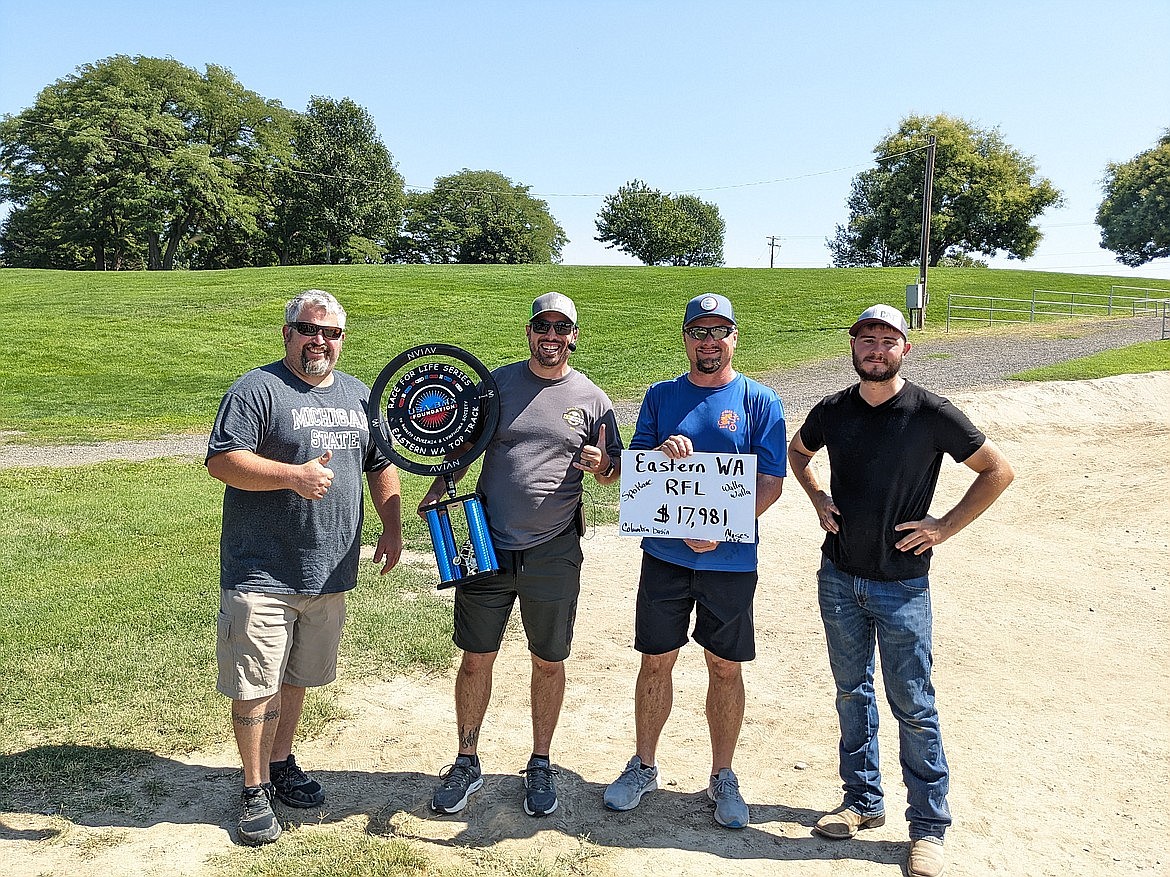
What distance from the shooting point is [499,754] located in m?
5.05

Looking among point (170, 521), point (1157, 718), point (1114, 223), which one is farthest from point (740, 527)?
point (1114, 223)

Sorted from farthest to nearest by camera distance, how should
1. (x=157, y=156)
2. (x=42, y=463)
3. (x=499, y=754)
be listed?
(x=157, y=156) → (x=42, y=463) → (x=499, y=754)

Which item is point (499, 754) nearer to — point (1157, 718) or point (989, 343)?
point (1157, 718)

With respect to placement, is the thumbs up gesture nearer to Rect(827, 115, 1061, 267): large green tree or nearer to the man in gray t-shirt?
the man in gray t-shirt

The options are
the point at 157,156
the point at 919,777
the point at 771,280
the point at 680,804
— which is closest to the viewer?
the point at 919,777

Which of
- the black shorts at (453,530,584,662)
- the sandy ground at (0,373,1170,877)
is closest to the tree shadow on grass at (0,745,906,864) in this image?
the sandy ground at (0,373,1170,877)

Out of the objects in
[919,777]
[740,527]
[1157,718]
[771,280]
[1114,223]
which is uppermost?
[1114,223]

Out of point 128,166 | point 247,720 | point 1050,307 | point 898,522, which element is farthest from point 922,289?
point 128,166

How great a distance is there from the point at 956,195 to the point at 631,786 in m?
63.7

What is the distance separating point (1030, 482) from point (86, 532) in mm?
11303

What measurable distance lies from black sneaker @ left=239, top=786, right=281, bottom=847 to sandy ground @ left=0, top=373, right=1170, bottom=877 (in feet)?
0.38

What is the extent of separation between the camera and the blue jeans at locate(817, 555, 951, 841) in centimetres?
399

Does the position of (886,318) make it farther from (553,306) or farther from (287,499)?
(287,499)

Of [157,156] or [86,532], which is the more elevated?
[157,156]
